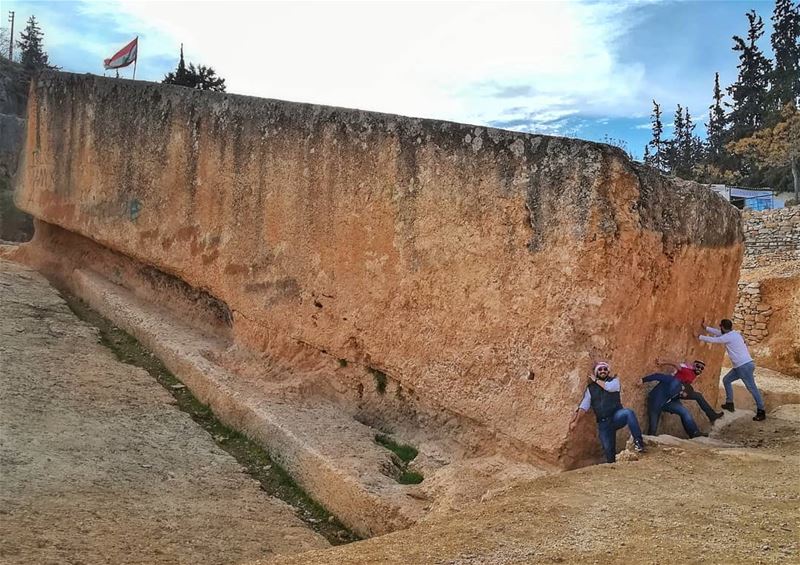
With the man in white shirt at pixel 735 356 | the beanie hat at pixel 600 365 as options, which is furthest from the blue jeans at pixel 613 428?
the man in white shirt at pixel 735 356

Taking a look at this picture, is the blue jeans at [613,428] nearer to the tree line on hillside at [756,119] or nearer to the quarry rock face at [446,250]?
the quarry rock face at [446,250]

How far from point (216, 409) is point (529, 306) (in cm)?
262

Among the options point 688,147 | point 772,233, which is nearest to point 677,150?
→ point 688,147

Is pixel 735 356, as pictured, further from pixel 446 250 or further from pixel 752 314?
pixel 752 314

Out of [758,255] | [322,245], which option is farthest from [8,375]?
[758,255]

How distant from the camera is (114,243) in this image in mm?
7449

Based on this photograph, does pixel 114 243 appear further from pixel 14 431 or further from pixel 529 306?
pixel 529 306

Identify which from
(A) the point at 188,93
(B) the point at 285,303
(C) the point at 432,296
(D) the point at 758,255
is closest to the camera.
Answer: (C) the point at 432,296

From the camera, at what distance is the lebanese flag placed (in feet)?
35.8

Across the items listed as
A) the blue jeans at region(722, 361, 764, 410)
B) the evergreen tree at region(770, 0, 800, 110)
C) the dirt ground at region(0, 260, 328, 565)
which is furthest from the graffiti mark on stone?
the evergreen tree at region(770, 0, 800, 110)

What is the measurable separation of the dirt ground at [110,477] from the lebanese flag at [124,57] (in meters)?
6.20

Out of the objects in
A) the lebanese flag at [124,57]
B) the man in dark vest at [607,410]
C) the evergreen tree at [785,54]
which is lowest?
the man in dark vest at [607,410]

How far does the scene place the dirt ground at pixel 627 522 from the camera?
262 centimetres

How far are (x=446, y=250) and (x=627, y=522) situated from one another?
2.25 meters
